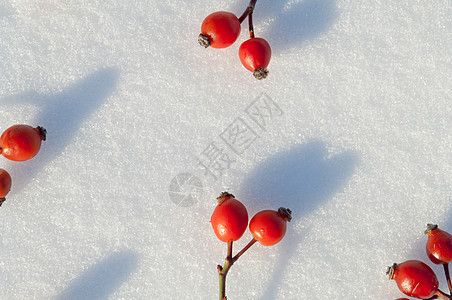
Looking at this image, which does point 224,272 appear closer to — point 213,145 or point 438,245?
point 213,145

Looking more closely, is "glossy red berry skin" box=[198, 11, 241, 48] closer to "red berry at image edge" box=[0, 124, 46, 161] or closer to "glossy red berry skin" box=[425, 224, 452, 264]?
"red berry at image edge" box=[0, 124, 46, 161]

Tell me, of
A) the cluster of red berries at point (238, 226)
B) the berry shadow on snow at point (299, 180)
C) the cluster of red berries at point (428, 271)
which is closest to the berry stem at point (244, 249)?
the cluster of red berries at point (238, 226)

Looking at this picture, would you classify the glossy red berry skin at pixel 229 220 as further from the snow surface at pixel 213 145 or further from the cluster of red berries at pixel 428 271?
the cluster of red berries at pixel 428 271

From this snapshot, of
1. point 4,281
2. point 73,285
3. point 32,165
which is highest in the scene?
point 32,165

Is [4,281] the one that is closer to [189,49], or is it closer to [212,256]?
[212,256]

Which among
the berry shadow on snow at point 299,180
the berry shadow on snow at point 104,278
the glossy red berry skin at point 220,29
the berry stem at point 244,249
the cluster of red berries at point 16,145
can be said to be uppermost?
the glossy red berry skin at point 220,29

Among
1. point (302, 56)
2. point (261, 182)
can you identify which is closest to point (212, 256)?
point (261, 182)

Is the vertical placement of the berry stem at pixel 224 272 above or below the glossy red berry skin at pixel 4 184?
above
